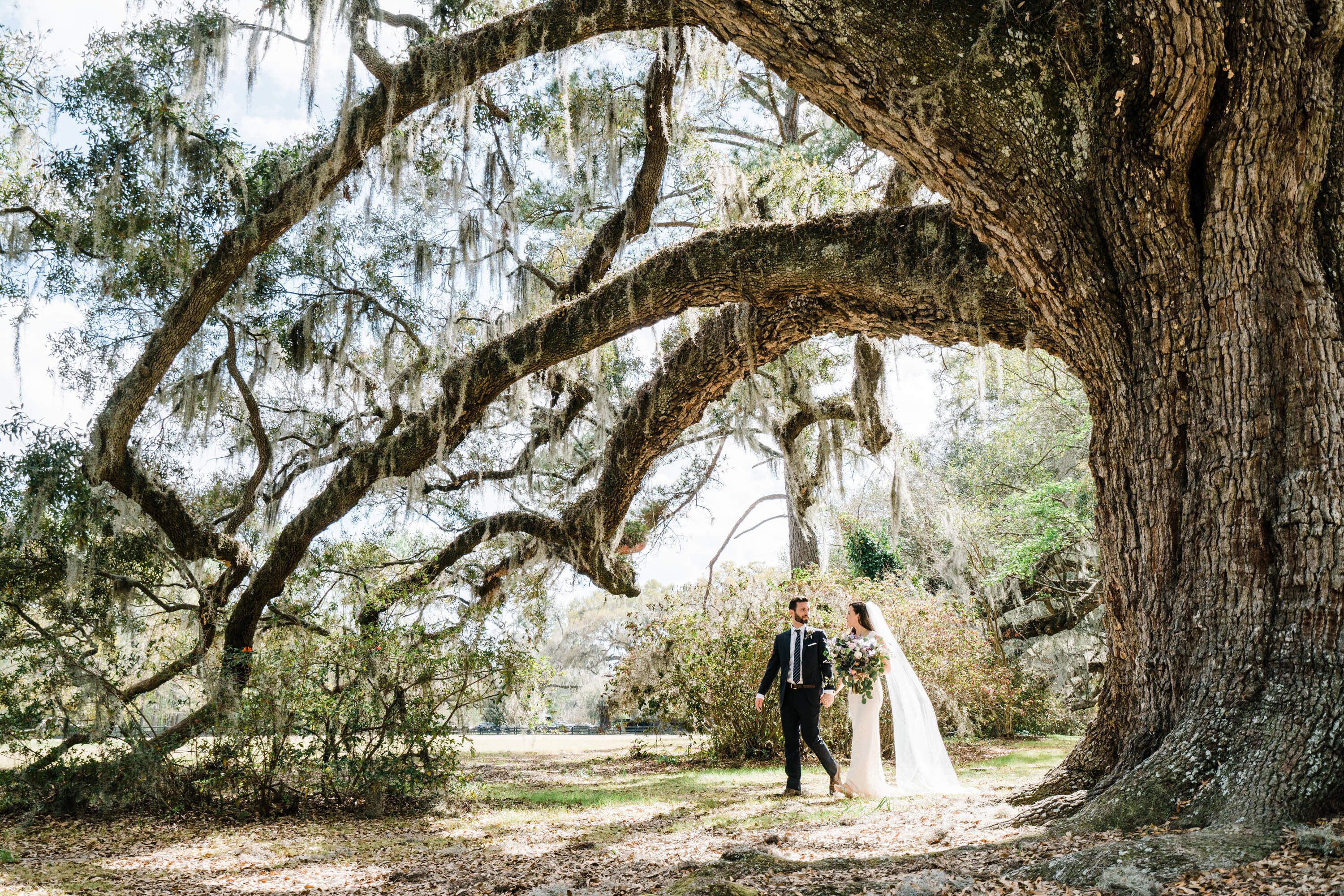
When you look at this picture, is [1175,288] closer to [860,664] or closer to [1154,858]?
[1154,858]

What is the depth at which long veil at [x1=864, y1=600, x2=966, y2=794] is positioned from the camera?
6168 mm

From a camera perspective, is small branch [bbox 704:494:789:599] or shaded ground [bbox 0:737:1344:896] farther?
small branch [bbox 704:494:789:599]

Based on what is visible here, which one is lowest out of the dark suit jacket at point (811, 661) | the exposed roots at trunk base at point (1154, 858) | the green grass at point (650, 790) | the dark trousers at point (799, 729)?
the green grass at point (650, 790)

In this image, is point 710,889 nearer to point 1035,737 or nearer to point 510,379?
point 510,379

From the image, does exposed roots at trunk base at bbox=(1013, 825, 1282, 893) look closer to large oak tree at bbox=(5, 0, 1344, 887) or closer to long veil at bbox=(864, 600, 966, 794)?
large oak tree at bbox=(5, 0, 1344, 887)

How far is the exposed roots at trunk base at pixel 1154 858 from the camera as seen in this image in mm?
2449

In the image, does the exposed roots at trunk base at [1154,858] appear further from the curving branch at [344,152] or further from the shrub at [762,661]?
the shrub at [762,661]

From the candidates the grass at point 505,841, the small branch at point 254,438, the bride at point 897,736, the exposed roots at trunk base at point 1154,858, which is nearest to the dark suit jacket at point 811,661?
the bride at point 897,736

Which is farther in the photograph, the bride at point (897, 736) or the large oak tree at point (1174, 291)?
the bride at point (897, 736)

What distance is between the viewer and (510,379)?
241 inches

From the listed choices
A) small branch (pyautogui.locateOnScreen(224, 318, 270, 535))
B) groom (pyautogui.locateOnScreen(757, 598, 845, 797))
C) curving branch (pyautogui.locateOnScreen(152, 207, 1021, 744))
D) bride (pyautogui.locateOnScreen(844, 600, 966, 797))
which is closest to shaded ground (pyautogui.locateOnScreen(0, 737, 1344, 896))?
bride (pyautogui.locateOnScreen(844, 600, 966, 797))

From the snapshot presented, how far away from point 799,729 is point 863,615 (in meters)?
0.99

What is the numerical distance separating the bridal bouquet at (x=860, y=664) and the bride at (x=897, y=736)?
3.6 inches

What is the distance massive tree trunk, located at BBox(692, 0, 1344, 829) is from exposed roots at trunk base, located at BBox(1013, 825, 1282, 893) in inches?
9.6
